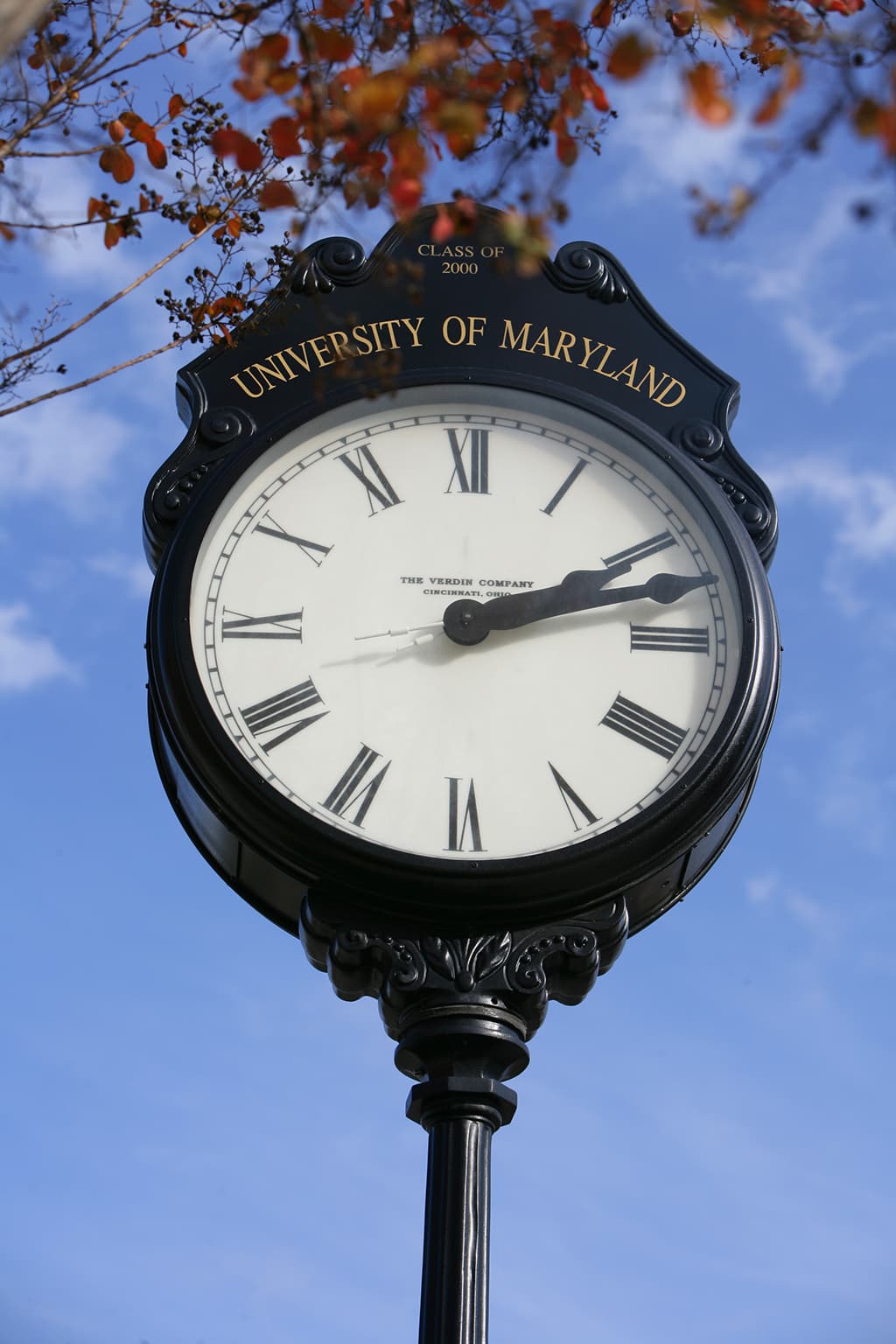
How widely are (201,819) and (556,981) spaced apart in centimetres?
112

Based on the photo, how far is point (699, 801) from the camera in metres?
5.32

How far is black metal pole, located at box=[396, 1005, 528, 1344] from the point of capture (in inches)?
Result: 189

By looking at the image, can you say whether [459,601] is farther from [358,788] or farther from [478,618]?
[358,788]

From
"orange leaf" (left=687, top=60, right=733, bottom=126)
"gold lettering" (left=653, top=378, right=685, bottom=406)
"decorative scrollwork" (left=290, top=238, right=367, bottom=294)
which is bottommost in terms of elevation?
"orange leaf" (left=687, top=60, right=733, bottom=126)

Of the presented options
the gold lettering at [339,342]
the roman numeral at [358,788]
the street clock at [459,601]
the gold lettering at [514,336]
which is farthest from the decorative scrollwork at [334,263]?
the roman numeral at [358,788]

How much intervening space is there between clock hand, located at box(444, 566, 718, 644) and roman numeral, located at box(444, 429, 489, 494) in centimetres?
46

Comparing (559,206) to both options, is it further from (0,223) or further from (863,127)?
(0,223)

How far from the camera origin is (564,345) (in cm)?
636

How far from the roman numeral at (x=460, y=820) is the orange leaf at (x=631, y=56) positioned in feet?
8.19

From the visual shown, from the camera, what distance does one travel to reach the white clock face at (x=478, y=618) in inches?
212

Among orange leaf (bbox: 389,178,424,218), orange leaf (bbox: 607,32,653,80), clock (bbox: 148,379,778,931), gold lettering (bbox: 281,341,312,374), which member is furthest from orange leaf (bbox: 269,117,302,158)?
gold lettering (bbox: 281,341,312,374)

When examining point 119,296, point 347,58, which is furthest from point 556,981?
point 347,58

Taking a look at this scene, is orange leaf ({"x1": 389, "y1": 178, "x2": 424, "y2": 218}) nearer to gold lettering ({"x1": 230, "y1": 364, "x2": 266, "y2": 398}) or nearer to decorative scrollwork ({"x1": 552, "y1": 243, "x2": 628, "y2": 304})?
gold lettering ({"x1": 230, "y1": 364, "x2": 266, "y2": 398})

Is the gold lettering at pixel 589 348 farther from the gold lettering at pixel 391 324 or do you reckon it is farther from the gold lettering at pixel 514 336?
the gold lettering at pixel 391 324
